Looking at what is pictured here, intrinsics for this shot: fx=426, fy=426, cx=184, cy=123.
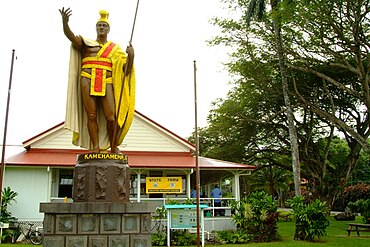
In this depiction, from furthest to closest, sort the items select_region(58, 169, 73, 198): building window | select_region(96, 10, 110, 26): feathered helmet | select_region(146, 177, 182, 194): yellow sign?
1. select_region(58, 169, 73, 198): building window
2. select_region(146, 177, 182, 194): yellow sign
3. select_region(96, 10, 110, 26): feathered helmet

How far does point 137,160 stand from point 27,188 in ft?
16.8

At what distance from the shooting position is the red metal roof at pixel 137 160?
19.2 metres

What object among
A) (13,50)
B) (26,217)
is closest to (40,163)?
(26,217)

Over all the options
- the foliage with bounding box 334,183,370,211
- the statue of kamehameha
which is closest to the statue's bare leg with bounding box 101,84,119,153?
the statue of kamehameha

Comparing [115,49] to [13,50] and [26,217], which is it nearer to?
[13,50]

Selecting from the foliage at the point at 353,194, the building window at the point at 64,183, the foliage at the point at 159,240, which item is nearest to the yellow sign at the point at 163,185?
the building window at the point at 64,183

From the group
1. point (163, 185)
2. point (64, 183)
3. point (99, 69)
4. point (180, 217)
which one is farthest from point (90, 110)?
point (64, 183)

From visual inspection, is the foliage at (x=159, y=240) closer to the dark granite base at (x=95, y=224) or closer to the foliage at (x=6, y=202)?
the foliage at (x=6, y=202)

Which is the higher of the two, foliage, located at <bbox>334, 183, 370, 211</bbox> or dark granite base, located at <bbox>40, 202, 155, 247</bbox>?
foliage, located at <bbox>334, 183, 370, 211</bbox>

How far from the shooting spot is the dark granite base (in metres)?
6.11

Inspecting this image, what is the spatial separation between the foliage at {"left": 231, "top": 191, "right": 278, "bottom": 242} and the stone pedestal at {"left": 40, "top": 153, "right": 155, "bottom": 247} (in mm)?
11385

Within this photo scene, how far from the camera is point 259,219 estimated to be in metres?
17.2

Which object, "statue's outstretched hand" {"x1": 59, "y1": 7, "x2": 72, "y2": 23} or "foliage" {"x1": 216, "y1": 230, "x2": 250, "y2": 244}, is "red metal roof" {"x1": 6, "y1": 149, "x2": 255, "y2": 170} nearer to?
"foliage" {"x1": 216, "y1": 230, "x2": 250, "y2": 244}

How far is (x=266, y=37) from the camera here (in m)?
22.2
